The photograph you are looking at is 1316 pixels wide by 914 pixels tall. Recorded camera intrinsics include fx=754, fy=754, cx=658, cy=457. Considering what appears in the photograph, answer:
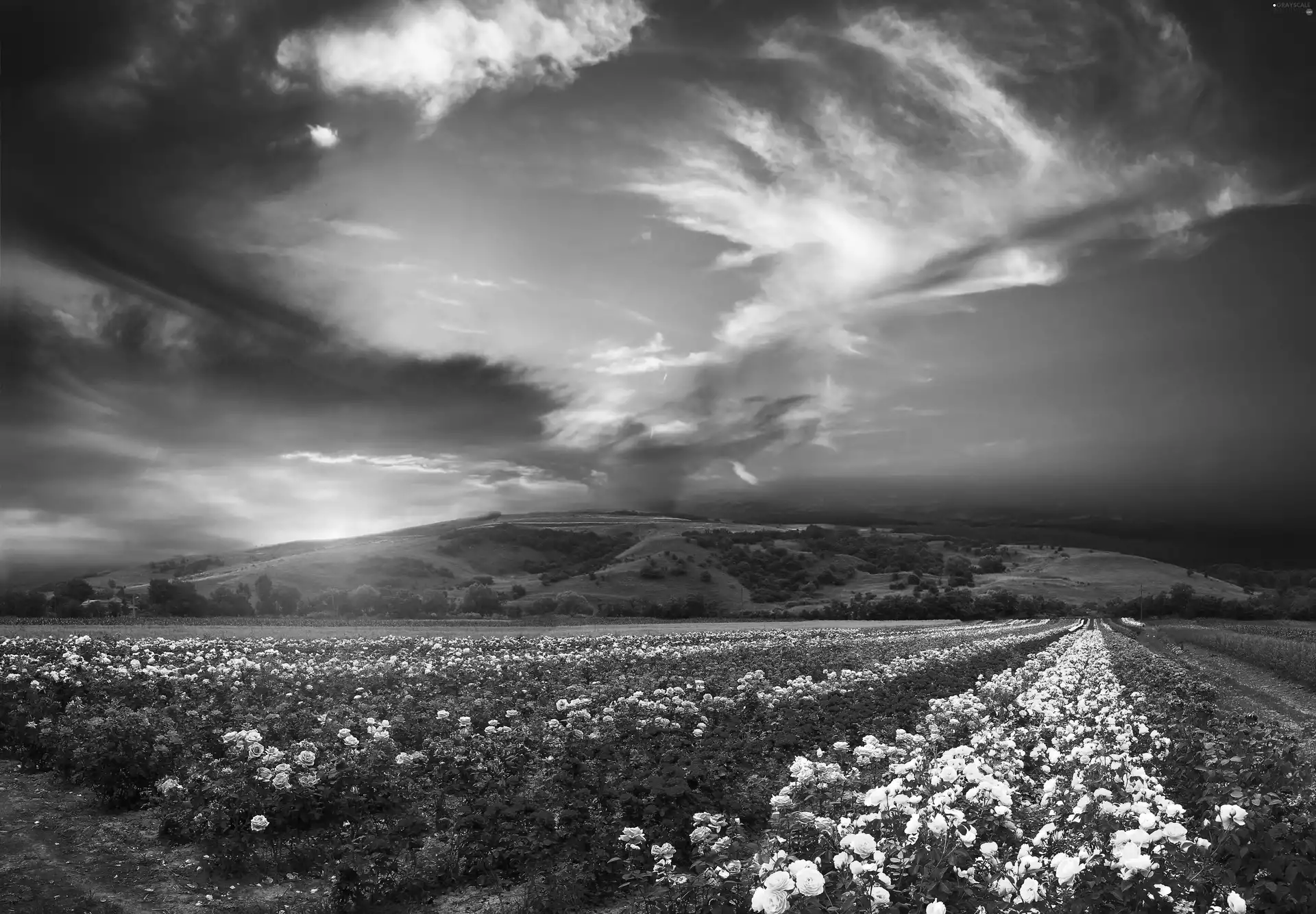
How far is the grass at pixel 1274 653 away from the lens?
35.5 m

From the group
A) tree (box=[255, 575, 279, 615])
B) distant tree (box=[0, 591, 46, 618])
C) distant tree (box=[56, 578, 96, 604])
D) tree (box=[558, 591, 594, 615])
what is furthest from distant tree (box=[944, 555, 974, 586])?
distant tree (box=[0, 591, 46, 618])

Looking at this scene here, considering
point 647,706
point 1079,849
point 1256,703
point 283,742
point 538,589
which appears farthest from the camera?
point 538,589

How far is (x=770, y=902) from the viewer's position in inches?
156

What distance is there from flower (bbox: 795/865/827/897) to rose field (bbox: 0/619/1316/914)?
2 centimetres

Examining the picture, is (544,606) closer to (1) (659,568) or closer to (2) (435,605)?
(2) (435,605)

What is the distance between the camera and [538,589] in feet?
421

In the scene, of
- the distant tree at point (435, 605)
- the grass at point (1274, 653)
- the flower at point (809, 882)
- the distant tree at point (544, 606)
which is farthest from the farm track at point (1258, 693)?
the distant tree at point (435, 605)

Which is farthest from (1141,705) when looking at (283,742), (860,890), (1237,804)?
(283,742)

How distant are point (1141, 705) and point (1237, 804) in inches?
387

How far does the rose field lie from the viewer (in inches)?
197

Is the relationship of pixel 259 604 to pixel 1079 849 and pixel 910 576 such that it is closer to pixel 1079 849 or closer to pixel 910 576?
pixel 1079 849

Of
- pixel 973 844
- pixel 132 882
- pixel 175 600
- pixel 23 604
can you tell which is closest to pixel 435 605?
pixel 175 600

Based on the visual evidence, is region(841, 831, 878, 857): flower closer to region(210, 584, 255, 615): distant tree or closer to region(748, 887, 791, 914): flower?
region(748, 887, 791, 914): flower

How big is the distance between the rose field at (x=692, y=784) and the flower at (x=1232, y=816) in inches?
1.6
